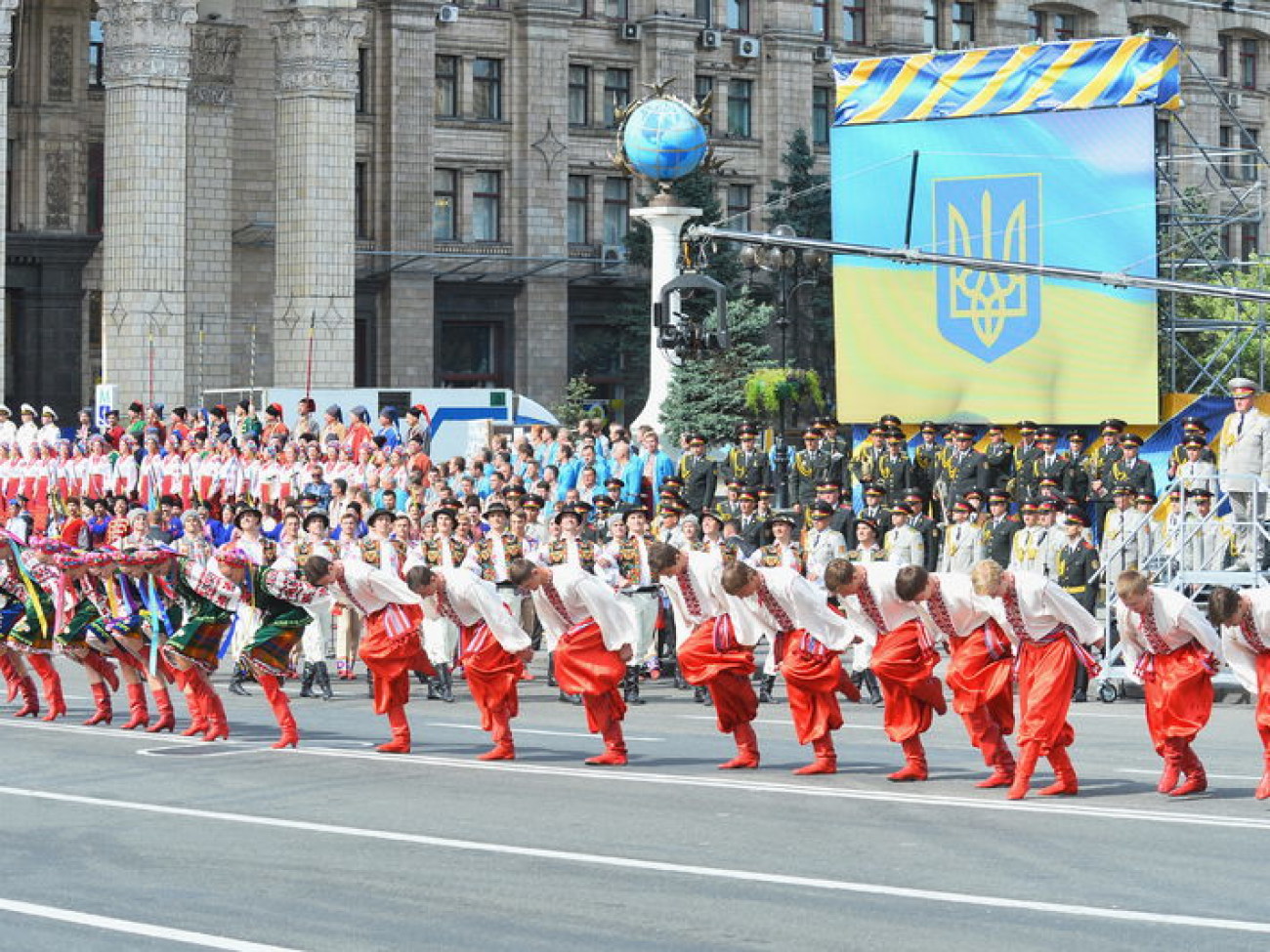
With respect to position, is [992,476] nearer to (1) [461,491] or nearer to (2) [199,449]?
(1) [461,491]

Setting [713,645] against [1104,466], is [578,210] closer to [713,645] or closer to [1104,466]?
[1104,466]

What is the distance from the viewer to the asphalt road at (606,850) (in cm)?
1074

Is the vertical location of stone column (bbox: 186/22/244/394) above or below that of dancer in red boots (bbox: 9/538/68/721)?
above

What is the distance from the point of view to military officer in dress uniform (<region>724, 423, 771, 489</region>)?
28.2 meters

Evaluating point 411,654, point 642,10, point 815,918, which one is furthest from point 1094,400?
point 642,10

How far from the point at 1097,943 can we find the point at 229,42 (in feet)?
156

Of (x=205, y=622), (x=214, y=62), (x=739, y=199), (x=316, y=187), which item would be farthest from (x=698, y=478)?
(x=739, y=199)

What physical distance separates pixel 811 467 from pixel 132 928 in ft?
60.3

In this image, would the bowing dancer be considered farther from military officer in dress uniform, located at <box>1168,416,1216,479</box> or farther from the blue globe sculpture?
the blue globe sculpture

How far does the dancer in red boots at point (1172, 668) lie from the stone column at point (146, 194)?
34.3 meters

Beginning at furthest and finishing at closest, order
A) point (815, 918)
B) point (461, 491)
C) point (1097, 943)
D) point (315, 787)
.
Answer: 1. point (461, 491)
2. point (315, 787)
3. point (815, 918)
4. point (1097, 943)

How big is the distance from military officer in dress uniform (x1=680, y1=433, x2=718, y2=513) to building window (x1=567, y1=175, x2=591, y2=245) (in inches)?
1365

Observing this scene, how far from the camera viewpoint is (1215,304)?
179 feet

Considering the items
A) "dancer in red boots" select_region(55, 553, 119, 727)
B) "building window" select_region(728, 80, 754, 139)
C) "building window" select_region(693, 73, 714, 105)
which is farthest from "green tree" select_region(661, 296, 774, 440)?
"dancer in red boots" select_region(55, 553, 119, 727)
